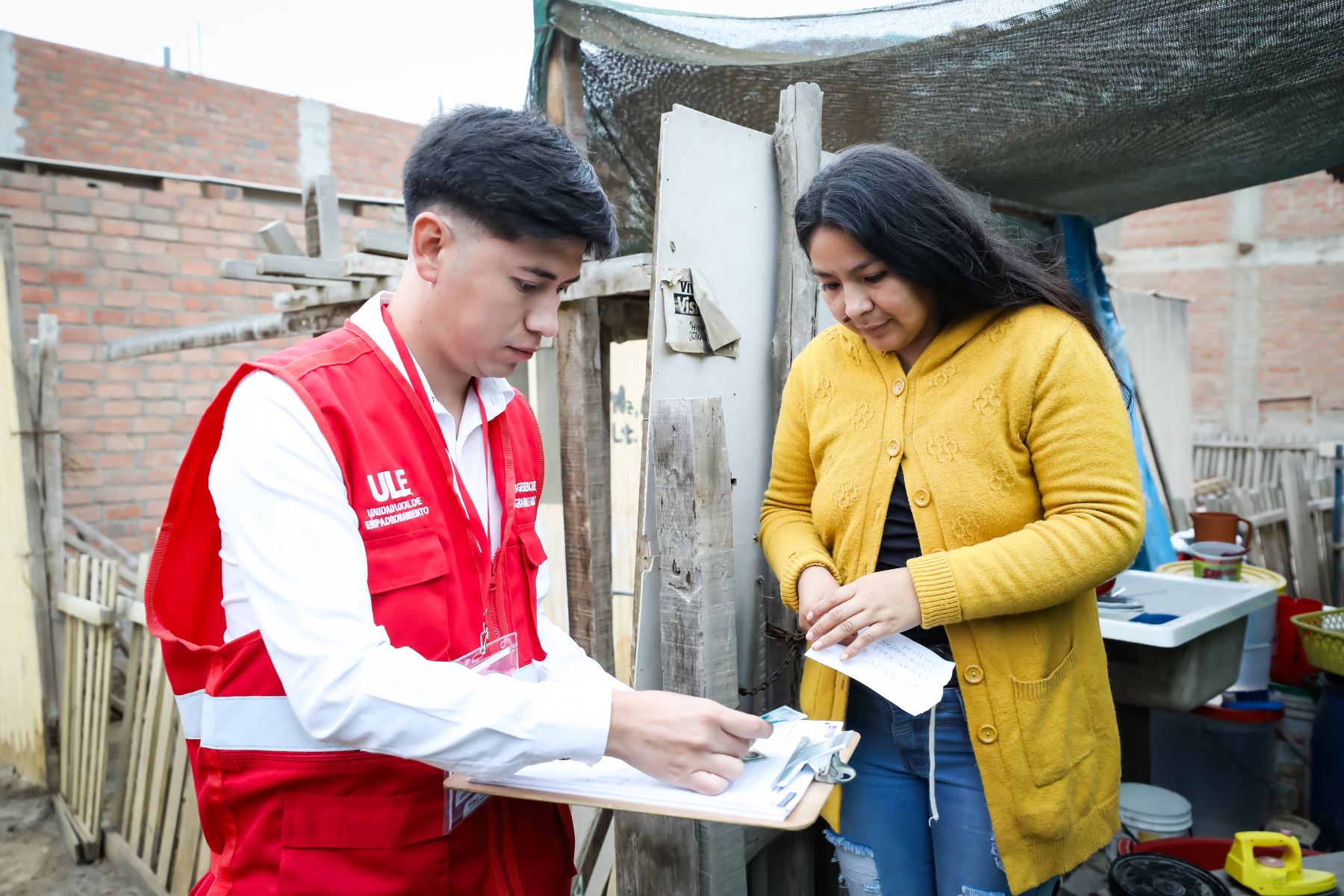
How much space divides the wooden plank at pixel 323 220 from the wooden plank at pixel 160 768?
1883 mm

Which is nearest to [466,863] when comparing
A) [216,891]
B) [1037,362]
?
[216,891]

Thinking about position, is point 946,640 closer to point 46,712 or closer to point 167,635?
point 167,635

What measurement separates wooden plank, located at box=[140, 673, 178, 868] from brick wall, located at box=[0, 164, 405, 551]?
3645mm

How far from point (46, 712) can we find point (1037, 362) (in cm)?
539

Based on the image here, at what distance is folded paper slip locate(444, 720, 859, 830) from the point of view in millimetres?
1008

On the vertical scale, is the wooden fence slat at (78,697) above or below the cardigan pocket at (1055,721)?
below

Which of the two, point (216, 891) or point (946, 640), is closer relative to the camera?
point (216, 891)

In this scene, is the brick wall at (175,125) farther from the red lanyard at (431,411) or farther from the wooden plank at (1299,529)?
the wooden plank at (1299,529)

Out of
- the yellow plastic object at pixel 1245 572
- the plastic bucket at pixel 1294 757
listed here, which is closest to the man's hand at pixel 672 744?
the yellow plastic object at pixel 1245 572

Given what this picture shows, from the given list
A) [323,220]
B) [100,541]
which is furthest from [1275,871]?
[100,541]

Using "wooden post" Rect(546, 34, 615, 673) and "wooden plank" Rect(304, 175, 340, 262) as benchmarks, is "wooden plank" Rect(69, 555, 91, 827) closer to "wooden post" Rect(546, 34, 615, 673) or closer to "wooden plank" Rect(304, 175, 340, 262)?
"wooden plank" Rect(304, 175, 340, 262)

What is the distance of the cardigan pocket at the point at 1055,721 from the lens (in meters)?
1.53

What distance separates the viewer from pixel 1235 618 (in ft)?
9.41

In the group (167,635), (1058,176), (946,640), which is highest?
(1058,176)
